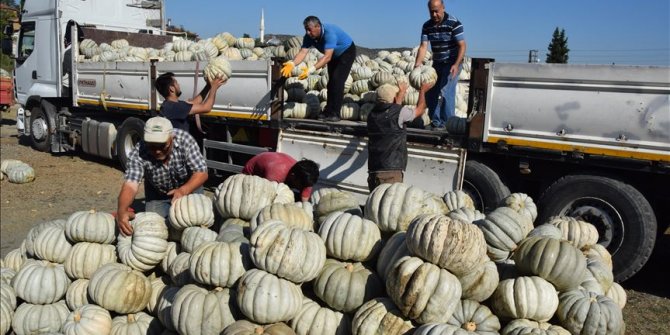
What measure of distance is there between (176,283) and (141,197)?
6.55 meters

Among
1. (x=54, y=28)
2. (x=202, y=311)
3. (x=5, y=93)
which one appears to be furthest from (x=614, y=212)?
(x=5, y=93)

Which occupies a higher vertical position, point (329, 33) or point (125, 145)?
point (329, 33)

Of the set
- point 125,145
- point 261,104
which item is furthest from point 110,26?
point 261,104

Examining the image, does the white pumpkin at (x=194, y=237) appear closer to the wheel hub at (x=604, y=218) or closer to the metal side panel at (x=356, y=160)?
the metal side panel at (x=356, y=160)

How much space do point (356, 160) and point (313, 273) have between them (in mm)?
4234

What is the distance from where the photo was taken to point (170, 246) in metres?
4.98

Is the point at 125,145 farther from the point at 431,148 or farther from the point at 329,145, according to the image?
the point at 431,148

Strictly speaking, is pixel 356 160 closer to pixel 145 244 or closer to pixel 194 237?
pixel 194 237

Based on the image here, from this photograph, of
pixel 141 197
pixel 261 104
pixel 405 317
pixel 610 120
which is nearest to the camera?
pixel 405 317

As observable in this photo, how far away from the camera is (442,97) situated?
845 centimetres

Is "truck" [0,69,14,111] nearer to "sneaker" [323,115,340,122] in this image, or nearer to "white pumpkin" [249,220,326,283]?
"sneaker" [323,115,340,122]

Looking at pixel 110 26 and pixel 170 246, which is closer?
pixel 170 246

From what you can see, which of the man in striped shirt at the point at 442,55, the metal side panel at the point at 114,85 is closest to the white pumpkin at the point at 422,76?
the man in striped shirt at the point at 442,55

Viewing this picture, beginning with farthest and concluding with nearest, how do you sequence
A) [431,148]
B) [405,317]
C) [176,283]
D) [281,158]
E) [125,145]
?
[125,145]
[431,148]
[281,158]
[176,283]
[405,317]
